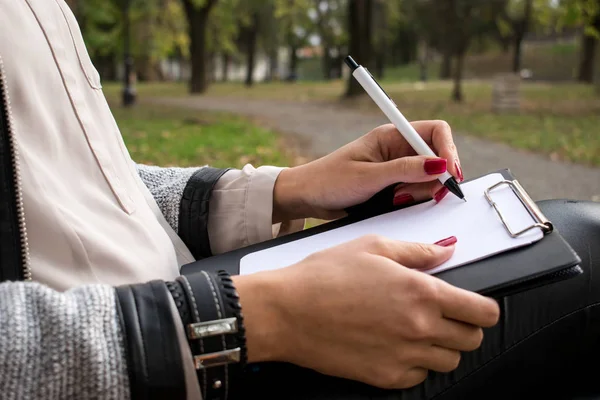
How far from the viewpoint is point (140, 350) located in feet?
2.77

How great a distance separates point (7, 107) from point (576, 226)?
1064 millimetres

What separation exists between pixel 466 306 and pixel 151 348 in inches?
17.0

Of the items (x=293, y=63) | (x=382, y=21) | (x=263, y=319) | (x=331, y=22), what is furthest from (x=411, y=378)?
(x=293, y=63)

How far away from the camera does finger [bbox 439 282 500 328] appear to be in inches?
35.3

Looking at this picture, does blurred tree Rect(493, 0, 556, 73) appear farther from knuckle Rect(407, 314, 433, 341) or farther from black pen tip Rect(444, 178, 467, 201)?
knuckle Rect(407, 314, 433, 341)

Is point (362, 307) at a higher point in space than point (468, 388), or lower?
higher

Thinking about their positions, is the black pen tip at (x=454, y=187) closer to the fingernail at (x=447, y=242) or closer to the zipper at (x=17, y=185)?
the fingernail at (x=447, y=242)

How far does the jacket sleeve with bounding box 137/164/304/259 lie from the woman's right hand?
533 mm

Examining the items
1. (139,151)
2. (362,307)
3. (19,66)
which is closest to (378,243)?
(362,307)

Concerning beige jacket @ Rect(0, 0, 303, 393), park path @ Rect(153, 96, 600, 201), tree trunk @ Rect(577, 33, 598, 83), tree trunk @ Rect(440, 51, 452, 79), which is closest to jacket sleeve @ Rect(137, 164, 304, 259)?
beige jacket @ Rect(0, 0, 303, 393)

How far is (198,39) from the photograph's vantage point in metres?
22.5

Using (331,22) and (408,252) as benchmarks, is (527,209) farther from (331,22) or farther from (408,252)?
(331,22)

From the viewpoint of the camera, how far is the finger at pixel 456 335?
910 mm

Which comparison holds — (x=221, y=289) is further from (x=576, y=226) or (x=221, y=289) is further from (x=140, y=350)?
(x=576, y=226)
